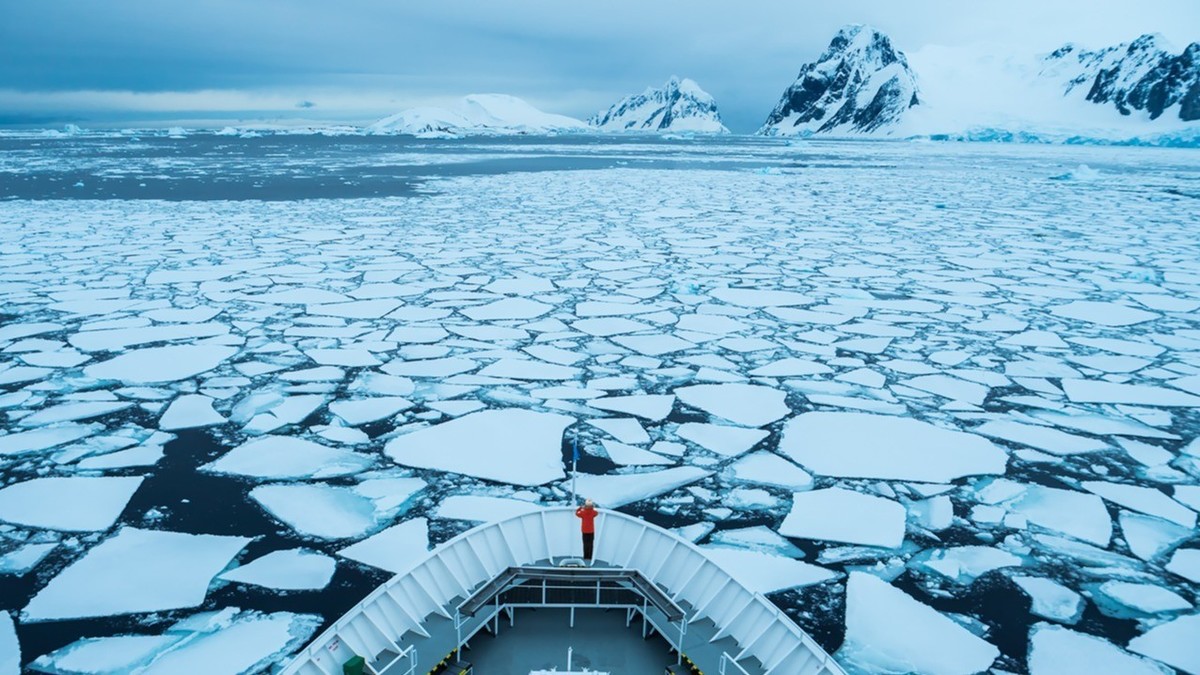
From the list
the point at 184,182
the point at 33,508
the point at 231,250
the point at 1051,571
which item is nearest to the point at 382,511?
the point at 33,508

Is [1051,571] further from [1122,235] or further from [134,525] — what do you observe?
[1122,235]

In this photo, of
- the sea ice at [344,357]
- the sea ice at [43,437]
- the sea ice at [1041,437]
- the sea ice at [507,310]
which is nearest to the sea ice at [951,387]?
the sea ice at [1041,437]

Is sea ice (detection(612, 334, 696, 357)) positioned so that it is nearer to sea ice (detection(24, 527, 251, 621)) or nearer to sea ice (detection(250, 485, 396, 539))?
sea ice (detection(250, 485, 396, 539))

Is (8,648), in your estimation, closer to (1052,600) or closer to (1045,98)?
(1052,600)

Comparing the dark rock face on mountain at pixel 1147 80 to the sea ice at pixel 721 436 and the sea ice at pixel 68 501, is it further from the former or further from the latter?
the sea ice at pixel 68 501

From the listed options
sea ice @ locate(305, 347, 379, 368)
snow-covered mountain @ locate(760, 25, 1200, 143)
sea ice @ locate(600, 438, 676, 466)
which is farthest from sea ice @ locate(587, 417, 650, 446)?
snow-covered mountain @ locate(760, 25, 1200, 143)

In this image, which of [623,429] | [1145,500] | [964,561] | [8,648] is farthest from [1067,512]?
[8,648]

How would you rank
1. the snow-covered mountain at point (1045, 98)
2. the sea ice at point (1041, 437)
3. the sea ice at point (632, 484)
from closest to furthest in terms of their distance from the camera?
the sea ice at point (632, 484) → the sea ice at point (1041, 437) → the snow-covered mountain at point (1045, 98)
